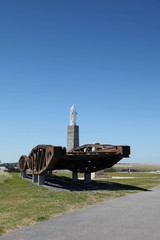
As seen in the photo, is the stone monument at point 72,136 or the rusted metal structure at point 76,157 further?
the stone monument at point 72,136

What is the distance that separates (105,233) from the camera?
7.73m

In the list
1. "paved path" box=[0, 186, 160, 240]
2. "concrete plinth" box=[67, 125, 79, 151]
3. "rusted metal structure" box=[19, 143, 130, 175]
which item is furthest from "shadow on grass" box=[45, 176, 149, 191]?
"concrete plinth" box=[67, 125, 79, 151]

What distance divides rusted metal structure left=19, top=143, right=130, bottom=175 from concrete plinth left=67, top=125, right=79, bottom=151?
1895 centimetres

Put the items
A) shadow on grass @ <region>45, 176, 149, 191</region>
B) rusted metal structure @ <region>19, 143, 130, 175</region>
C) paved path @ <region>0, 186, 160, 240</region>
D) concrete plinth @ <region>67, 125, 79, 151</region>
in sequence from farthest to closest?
concrete plinth @ <region>67, 125, 79, 151</region>
shadow on grass @ <region>45, 176, 149, 191</region>
rusted metal structure @ <region>19, 143, 130, 175</region>
paved path @ <region>0, 186, 160, 240</region>

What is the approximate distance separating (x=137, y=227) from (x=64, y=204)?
16.0 feet

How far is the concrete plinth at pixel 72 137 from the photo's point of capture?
46.1m

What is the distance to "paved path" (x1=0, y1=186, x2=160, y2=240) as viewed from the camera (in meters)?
7.41

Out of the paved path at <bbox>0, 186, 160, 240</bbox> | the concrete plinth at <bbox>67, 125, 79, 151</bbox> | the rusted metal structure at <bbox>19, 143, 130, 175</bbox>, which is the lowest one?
the paved path at <bbox>0, 186, 160, 240</bbox>

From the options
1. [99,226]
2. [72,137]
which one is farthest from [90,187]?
[72,137]

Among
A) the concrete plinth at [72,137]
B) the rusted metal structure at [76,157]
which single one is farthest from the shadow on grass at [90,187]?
the concrete plinth at [72,137]

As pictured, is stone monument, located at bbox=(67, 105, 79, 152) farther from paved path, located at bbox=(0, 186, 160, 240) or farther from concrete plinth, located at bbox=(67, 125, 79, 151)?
paved path, located at bbox=(0, 186, 160, 240)

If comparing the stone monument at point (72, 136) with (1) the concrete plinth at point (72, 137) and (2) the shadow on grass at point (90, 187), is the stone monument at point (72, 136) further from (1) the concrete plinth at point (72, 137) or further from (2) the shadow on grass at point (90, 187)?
(2) the shadow on grass at point (90, 187)

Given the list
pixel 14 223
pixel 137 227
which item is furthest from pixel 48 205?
pixel 137 227

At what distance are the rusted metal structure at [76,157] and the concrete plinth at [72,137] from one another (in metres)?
18.9
